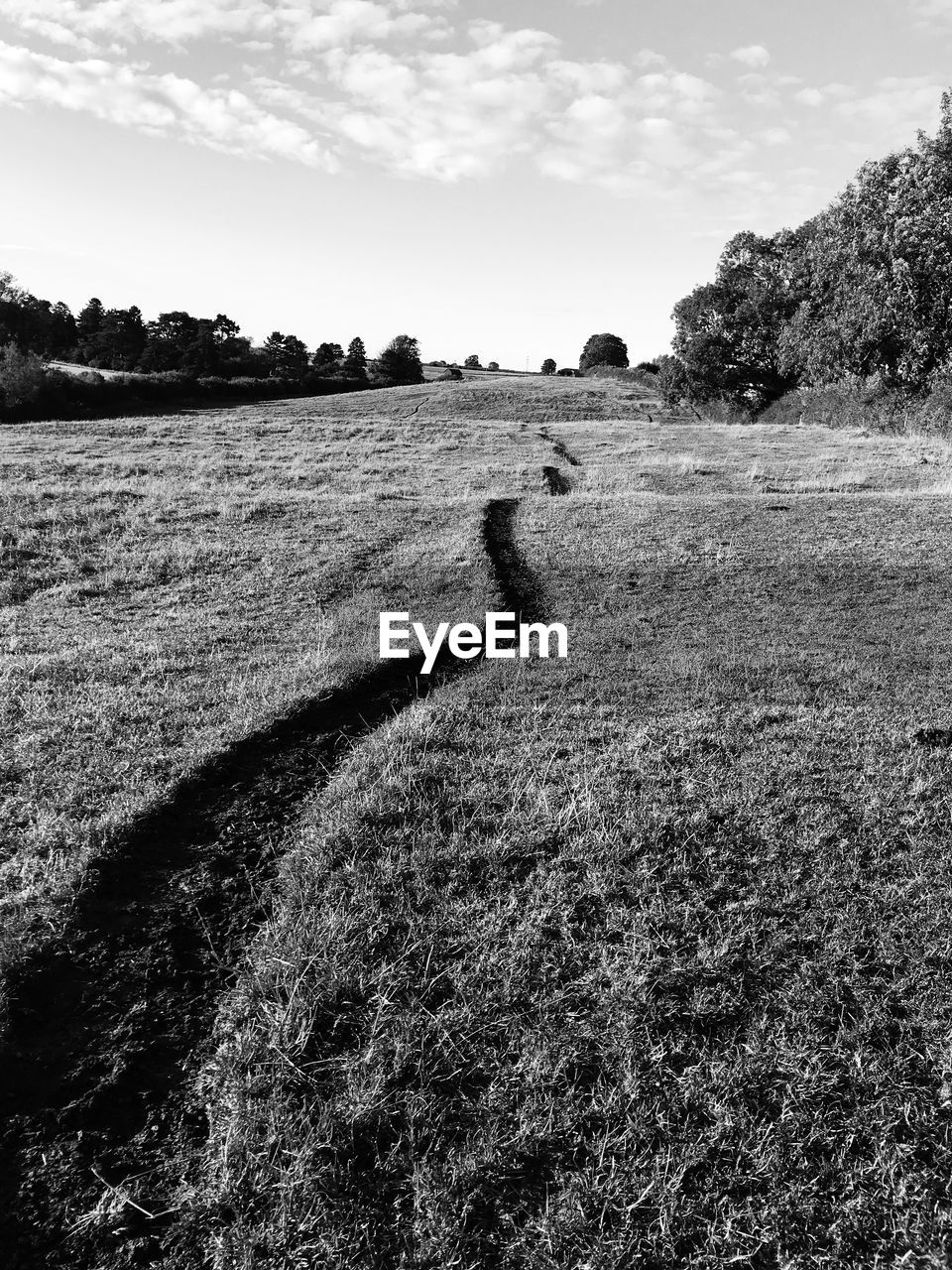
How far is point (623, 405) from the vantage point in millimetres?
59125

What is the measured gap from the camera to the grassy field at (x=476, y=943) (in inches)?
125

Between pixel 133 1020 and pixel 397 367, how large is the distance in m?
83.2

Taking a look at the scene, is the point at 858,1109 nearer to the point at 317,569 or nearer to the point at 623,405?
the point at 317,569

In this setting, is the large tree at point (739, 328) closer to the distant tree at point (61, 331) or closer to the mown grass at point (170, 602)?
the mown grass at point (170, 602)

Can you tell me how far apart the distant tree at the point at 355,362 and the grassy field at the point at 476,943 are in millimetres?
71728

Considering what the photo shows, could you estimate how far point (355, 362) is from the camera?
8312cm

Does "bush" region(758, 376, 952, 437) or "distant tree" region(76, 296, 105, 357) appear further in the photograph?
"distant tree" region(76, 296, 105, 357)

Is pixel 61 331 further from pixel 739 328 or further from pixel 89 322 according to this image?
pixel 739 328

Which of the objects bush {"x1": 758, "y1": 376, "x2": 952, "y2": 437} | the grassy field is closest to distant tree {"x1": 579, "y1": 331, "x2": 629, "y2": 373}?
bush {"x1": 758, "y1": 376, "x2": 952, "y2": 437}

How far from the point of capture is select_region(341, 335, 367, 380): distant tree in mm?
77575

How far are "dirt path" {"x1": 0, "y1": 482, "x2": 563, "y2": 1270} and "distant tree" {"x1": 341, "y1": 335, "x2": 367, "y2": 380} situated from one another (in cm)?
7527

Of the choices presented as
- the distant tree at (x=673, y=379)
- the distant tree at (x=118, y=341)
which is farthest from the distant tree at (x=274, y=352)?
the distant tree at (x=673, y=379)

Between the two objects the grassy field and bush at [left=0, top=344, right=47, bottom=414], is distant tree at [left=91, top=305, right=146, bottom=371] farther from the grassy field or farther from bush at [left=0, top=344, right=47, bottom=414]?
the grassy field

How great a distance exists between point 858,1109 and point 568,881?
80.8 inches
